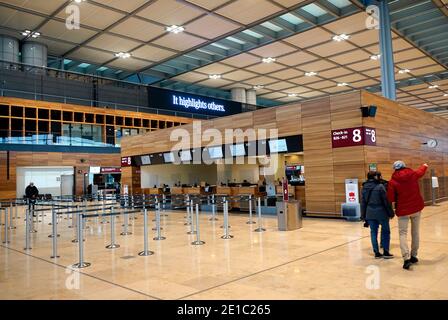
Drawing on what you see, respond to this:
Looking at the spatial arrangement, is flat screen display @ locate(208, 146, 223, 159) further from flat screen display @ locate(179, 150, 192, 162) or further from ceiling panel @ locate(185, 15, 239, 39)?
ceiling panel @ locate(185, 15, 239, 39)

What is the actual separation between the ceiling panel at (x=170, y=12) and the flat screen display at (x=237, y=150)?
585 centimetres

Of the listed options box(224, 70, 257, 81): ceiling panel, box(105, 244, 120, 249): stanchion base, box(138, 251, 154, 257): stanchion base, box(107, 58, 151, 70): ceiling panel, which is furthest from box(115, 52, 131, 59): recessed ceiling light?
box(138, 251, 154, 257): stanchion base

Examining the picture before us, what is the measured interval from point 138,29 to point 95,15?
2.01 meters

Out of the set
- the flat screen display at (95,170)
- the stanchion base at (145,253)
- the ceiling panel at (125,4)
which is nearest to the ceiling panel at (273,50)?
the ceiling panel at (125,4)

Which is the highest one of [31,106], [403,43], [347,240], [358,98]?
[403,43]

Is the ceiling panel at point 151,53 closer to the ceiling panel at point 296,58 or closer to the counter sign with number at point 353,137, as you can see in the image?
the ceiling panel at point 296,58

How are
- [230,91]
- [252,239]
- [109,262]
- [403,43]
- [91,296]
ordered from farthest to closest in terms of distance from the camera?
[230,91] → [403,43] → [252,239] → [109,262] → [91,296]

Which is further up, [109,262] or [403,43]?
[403,43]

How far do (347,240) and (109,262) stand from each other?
14.0 ft

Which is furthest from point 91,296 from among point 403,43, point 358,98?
point 403,43

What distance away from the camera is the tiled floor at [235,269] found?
12.3ft

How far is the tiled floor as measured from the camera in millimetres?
3744

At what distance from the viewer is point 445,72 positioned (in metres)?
22.6
